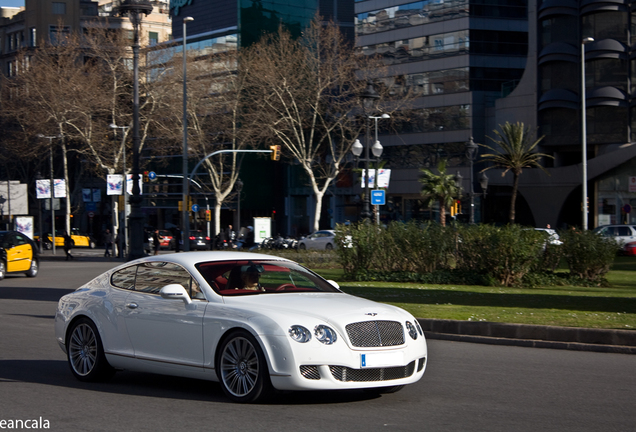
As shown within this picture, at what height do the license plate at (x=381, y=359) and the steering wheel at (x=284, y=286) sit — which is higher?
the steering wheel at (x=284, y=286)

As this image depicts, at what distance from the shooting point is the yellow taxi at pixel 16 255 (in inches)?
1128

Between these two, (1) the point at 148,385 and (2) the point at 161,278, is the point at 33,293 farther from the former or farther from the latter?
(2) the point at 161,278

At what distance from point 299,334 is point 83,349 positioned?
2965 mm

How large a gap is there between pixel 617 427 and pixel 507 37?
2537 inches

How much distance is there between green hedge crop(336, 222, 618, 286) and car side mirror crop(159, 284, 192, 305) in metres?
14.1

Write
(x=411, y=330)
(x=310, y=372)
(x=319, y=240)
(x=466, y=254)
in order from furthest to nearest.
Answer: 1. (x=319, y=240)
2. (x=466, y=254)
3. (x=411, y=330)
4. (x=310, y=372)

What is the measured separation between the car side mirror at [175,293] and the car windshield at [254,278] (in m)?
0.27

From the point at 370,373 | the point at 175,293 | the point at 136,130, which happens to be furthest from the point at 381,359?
the point at 136,130

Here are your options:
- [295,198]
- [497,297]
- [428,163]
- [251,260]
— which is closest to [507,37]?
[428,163]

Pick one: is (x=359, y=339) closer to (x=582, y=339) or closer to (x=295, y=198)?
(x=582, y=339)

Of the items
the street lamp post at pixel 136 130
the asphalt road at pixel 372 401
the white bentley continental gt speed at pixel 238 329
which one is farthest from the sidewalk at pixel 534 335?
the street lamp post at pixel 136 130

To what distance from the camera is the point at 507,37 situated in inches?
2638

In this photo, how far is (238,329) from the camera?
7000 mm

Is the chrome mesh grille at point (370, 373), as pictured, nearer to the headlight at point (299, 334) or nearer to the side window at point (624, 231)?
the headlight at point (299, 334)
